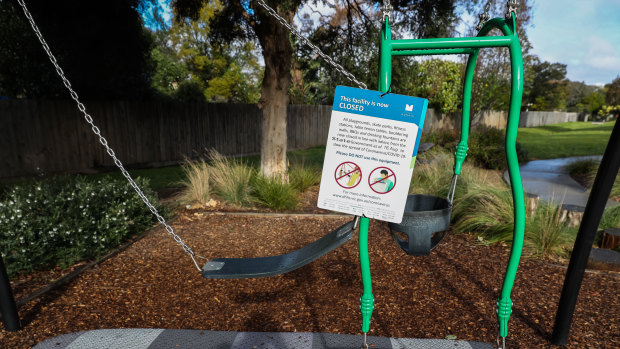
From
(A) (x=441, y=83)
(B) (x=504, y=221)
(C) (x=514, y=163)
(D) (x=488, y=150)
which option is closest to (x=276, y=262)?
(C) (x=514, y=163)

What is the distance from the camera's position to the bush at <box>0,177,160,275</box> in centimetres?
322

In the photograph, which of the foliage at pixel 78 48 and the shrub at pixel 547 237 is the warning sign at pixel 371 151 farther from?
the foliage at pixel 78 48

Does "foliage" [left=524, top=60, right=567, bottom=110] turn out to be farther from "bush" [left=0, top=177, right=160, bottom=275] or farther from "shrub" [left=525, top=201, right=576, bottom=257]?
"bush" [left=0, top=177, right=160, bottom=275]

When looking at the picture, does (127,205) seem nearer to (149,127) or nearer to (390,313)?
(390,313)

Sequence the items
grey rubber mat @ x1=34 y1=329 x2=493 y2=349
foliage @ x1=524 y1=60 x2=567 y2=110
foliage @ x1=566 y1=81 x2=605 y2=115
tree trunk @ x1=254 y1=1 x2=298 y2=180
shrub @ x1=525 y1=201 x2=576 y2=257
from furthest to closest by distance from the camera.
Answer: foliage @ x1=566 y1=81 x2=605 y2=115 → foliage @ x1=524 y1=60 x2=567 y2=110 → tree trunk @ x1=254 y1=1 x2=298 y2=180 → shrub @ x1=525 y1=201 x2=576 y2=257 → grey rubber mat @ x1=34 y1=329 x2=493 y2=349

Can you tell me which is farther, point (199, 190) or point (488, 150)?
point (488, 150)

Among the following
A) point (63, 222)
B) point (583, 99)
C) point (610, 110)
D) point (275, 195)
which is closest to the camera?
point (63, 222)

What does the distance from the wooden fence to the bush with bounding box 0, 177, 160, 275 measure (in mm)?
4834

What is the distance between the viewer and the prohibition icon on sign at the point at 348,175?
4.68 ft

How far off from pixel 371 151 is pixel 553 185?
7706 mm

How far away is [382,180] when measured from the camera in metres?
1.41

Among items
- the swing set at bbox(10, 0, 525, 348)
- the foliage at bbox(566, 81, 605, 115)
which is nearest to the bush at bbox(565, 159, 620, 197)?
the swing set at bbox(10, 0, 525, 348)

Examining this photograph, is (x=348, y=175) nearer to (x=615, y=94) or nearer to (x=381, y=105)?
(x=381, y=105)

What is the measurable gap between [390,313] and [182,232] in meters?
2.96
